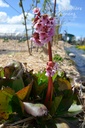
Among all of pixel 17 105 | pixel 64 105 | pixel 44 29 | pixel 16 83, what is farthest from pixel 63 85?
pixel 44 29

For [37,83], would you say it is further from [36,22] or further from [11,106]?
[36,22]

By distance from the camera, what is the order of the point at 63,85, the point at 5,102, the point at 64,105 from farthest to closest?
the point at 63,85 → the point at 64,105 → the point at 5,102

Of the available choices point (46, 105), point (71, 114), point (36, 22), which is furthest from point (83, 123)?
point (36, 22)

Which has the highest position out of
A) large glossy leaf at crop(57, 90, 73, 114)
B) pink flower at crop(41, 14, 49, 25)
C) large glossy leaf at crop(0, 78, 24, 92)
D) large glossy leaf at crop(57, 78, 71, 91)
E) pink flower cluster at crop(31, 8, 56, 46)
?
pink flower at crop(41, 14, 49, 25)

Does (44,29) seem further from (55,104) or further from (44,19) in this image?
(55,104)

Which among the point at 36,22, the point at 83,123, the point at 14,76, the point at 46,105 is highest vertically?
the point at 36,22

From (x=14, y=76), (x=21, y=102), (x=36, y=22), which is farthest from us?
(x=14, y=76)

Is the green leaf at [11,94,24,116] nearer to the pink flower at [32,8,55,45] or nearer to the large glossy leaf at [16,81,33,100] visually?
the large glossy leaf at [16,81,33,100]

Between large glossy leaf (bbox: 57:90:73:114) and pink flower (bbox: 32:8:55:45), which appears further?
large glossy leaf (bbox: 57:90:73:114)

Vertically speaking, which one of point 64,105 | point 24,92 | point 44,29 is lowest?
point 64,105

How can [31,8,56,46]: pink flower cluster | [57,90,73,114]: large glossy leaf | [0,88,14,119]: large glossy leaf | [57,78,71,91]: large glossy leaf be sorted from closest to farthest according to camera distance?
[31,8,56,46]: pink flower cluster, [0,88,14,119]: large glossy leaf, [57,90,73,114]: large glossy leaf, [57,78,71,91]: large glossy leaf

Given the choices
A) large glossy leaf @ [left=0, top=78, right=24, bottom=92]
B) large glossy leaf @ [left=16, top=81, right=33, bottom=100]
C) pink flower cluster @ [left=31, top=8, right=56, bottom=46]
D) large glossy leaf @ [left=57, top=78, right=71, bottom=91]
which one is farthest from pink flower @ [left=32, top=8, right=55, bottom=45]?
large glossy leaf @ [left=57, top=78, right=71, bottom=91]
